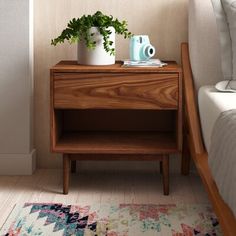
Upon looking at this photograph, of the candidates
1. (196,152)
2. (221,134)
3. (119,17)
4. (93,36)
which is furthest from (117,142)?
(221,134)

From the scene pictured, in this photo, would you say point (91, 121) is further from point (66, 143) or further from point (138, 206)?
point (138, 206)

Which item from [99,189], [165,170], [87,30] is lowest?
[99,189]

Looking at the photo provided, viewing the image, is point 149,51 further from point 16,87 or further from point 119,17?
point 16,87

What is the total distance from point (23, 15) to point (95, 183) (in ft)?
2.95

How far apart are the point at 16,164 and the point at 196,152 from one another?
0.96m

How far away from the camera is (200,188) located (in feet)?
8.18

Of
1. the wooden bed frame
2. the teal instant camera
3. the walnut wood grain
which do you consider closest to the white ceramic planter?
the teal instant camera

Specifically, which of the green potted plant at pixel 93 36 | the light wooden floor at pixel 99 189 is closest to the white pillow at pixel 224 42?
the green potted plant at pixel 93 36

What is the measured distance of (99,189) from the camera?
246 cm

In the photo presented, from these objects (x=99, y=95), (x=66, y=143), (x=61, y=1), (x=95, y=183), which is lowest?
(x=95, y=183)

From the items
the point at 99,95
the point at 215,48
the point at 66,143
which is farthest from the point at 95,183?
the point at 215,48

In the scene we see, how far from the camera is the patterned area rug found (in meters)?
1.95

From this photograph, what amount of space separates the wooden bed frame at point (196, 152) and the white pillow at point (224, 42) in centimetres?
19

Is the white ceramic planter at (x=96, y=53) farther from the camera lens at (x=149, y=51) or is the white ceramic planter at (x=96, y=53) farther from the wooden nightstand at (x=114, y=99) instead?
the camera lens at (x=149, y=51)
